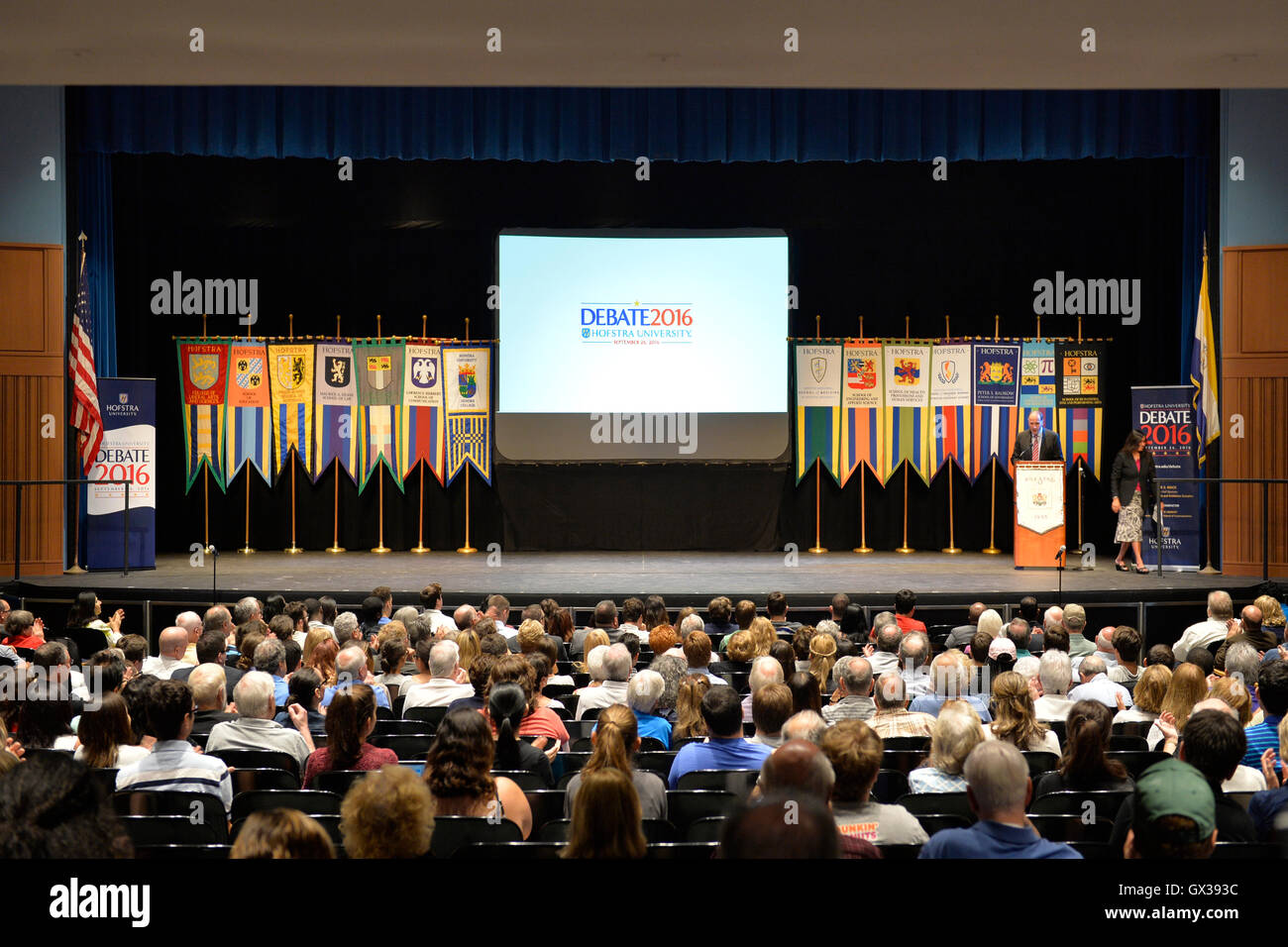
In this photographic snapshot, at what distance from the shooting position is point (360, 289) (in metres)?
14.0

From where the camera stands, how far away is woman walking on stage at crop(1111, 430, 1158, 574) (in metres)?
11.3

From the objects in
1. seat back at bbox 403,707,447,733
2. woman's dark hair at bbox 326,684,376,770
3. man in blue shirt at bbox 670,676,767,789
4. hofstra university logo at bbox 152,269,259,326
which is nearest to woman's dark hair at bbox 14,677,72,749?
woman's dark hair at bbox 326,684,376,770

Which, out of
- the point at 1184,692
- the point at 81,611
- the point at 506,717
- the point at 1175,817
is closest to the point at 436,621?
the point at 81,611

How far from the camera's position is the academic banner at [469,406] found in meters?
13.8

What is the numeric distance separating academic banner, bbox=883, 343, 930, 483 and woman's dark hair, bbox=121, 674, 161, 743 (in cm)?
1080

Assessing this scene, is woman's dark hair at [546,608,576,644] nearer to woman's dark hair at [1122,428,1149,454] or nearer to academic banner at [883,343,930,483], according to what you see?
woman's dark hair at [1122,428,1149,454]

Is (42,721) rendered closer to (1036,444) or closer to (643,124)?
(643,124)

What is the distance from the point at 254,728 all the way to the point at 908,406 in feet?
35.1

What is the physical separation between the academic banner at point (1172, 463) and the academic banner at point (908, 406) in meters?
2.53

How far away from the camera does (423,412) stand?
1397 centimetres

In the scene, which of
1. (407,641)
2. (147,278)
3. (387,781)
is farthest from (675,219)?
(387,781)

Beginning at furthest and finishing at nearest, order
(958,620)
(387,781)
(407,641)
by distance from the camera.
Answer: (958,620) → (407,641) → (387,781)

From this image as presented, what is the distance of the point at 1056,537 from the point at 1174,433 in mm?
1733
